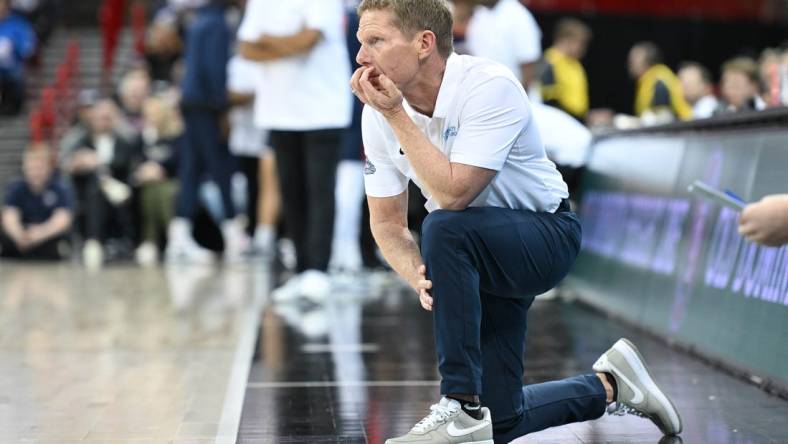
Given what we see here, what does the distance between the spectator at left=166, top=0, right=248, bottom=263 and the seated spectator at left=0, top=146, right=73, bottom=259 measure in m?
1.22

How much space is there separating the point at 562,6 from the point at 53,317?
41.6ft

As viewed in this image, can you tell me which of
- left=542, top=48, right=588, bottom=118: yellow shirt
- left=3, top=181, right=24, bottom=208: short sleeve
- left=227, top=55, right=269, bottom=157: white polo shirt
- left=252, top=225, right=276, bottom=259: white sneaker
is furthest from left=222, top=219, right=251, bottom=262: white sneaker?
left=542, top=48, right=588, bottom=118: yellow shirt

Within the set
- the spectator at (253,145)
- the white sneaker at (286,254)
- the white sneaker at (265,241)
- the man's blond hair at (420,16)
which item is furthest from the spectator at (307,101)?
the man's blond hair at (420,16)

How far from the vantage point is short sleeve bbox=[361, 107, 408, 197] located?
3867 mm

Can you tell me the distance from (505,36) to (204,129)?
3919mm

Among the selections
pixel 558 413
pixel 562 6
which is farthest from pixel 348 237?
pixel 562 6

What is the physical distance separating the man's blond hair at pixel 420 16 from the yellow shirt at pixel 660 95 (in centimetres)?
866

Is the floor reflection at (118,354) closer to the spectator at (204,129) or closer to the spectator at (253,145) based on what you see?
the spectator at (253,145)

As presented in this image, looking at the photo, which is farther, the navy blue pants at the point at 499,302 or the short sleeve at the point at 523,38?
the short sleeve at the point at 523,38

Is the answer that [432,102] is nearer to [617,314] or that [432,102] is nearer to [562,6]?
[617,314]

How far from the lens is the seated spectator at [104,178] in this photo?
1274 centimetres

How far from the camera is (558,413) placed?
13.0 ft

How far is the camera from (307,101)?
7840 millimetres

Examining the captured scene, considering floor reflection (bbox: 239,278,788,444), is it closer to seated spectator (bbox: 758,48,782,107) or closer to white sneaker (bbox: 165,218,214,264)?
seated spectator (bbox: 758,48,782,107)
